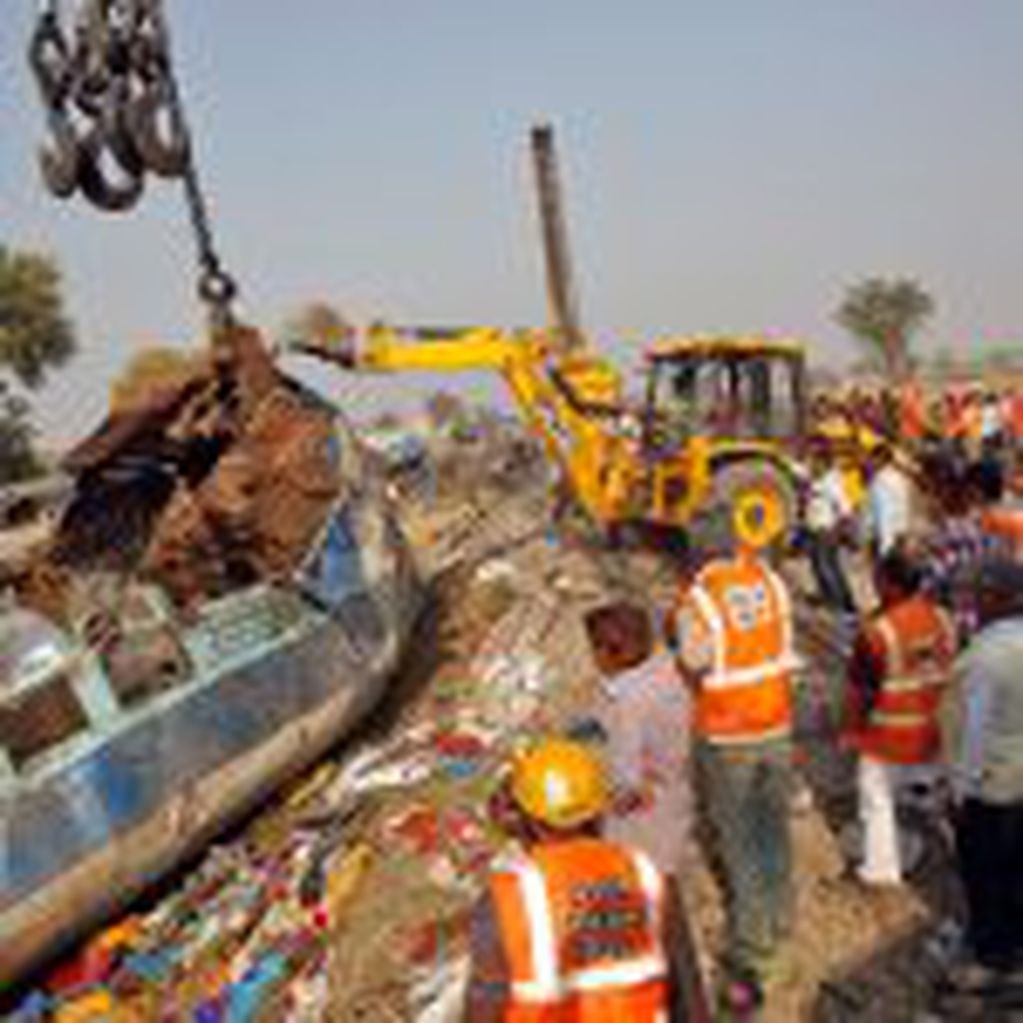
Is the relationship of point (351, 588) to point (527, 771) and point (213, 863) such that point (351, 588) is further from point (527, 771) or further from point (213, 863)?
point (527, 771)

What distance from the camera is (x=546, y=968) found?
2.45 metres

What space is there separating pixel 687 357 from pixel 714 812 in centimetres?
826

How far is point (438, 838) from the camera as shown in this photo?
22.5 ft

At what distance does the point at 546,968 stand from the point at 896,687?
10.4 feet

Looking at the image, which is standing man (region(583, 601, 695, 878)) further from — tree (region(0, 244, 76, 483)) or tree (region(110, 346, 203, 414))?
tree (region(0, 244, 76, 483))

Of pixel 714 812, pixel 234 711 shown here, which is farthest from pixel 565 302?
pixel 714 812

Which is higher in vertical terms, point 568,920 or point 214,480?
point 568,920

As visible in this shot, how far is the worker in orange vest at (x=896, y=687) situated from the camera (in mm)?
5152

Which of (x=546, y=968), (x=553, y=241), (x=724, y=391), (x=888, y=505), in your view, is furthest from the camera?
(x=553, y=241)

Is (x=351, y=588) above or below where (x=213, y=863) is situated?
above

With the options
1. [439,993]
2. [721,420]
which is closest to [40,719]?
[439,993]

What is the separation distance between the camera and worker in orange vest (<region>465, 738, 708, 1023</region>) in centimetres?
244

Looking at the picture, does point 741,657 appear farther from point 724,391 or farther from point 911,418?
→ point 911,418

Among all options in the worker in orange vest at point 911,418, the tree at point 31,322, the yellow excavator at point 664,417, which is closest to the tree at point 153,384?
the yellow excavator at point 664,417
